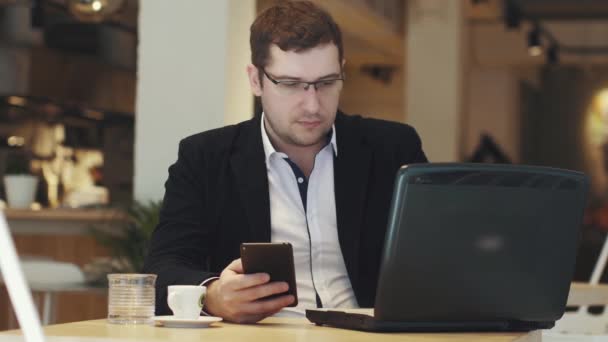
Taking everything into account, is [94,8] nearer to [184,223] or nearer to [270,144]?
[270,144]

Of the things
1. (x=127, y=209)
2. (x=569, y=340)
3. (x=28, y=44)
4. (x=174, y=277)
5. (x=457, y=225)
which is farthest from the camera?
(x=28, y=44)

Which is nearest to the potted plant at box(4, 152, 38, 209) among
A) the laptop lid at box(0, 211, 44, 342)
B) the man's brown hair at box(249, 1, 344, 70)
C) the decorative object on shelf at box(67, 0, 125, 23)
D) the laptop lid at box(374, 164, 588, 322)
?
the decorative object on shelf at box(67, 0, 125, 23)

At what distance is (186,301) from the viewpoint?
2074 millimetres

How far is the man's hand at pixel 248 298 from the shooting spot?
2115mm

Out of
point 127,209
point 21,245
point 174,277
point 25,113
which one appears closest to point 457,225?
point 174,277

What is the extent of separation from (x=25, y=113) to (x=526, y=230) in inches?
324

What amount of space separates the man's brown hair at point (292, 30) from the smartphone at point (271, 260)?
616 millimetres

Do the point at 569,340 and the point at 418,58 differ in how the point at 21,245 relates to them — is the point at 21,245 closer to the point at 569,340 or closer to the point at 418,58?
the point at 418,58

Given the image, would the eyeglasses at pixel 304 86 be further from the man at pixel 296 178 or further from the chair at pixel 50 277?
the chair at pixel 50 277

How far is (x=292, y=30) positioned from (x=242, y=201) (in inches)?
16.9

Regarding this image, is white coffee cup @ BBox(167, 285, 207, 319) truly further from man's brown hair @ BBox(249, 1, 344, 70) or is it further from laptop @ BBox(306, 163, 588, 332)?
man's brown hair @ BBox(249, 1, 344, 70)

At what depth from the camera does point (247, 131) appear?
2.87 meters

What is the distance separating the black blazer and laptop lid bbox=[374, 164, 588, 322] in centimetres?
77

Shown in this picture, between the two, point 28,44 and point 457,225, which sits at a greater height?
point 28,44
